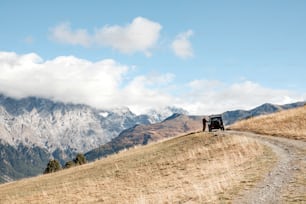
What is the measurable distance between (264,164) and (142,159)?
60.6 ft

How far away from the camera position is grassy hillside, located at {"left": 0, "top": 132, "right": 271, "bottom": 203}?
2336 centimetres

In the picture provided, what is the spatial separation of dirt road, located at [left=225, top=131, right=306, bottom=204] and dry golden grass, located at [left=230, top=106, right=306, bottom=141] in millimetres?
8593

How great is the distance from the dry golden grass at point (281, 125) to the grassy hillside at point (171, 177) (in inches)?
182

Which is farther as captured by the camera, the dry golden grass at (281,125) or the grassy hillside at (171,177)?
the dry golden grass at (281,125)

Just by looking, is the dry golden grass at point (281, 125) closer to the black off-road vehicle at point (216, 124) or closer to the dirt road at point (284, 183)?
the black off-road vehicle at point (216, 124)

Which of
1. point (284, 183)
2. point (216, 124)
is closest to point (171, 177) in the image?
point (284, 183)

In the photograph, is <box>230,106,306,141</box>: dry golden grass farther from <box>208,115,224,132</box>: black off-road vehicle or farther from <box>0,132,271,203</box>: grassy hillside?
<box>0,132,271,203</box>: grassy hillside

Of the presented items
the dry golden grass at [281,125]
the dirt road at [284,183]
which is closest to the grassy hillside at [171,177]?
the dirt road at [284,183]

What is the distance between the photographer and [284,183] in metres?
20.7

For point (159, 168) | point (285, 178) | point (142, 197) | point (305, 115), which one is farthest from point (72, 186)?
point (305, 115)

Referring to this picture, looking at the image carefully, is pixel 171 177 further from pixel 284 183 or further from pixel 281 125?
pixel 281 125

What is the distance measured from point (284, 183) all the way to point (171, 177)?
11.8 metres

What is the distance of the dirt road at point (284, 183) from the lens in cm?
1812

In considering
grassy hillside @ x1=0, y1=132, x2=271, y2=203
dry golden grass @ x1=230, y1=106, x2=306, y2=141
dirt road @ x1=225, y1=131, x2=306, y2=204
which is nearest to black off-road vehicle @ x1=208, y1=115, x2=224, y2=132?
dry golden grass @ x1=230, y1=106, x2=306, y2=141
